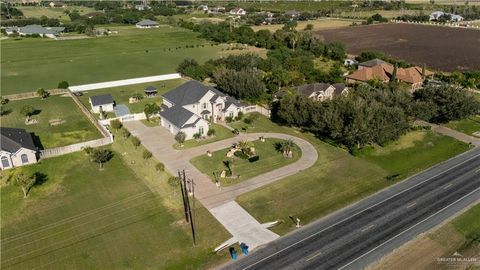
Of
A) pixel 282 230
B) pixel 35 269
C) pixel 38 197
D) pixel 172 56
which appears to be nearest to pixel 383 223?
pixel 282 230

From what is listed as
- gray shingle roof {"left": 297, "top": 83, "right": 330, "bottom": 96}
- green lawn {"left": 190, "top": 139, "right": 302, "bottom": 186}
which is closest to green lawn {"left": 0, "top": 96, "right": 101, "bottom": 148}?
green lawn {"left": 190, "top": 139, "right": 302, "bottom": 186}

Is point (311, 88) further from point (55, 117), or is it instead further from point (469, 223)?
point (55, 117)

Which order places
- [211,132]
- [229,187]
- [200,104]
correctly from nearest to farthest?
1. [229,187]
2. [211,132]
3. [200,104]

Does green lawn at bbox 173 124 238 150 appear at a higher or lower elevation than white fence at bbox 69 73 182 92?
lower

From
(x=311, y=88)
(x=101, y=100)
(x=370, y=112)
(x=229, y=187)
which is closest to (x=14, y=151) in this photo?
(x=101, y=100)

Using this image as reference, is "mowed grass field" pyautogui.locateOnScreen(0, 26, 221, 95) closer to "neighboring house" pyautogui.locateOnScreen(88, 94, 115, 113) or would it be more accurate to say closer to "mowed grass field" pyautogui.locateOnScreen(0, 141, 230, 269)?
"neighboring house" pyautogui.locateOnScreen(88, 94, 115, 113)
